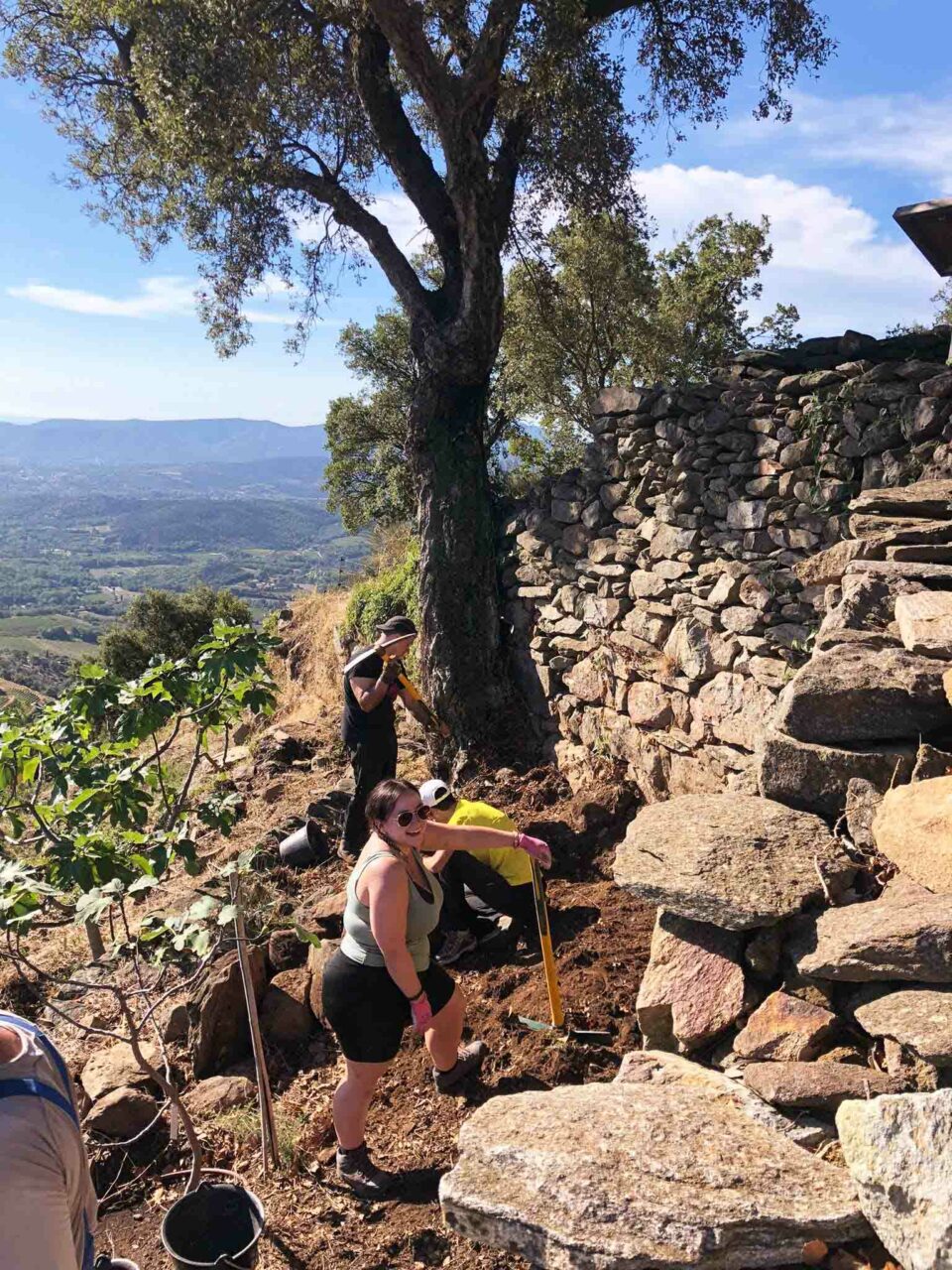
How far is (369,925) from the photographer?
3.86 meters

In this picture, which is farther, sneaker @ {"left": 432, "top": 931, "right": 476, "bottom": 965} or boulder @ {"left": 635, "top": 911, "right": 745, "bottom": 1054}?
sneaker @ {"left": 432, "top": 931, "right": 476, "bottom": 965}

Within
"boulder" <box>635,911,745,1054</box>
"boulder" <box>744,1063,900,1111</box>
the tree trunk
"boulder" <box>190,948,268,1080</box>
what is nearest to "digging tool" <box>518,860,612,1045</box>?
"boulder" <box>635,911,745,1054</box>

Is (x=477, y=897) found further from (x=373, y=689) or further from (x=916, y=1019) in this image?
(x=916, y=1019)

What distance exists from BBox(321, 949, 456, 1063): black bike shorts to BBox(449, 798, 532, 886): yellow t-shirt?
1560 mm

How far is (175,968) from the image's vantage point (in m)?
6.44

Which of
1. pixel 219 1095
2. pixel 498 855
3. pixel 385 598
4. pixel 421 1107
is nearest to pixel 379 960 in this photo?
pixel 421 1107

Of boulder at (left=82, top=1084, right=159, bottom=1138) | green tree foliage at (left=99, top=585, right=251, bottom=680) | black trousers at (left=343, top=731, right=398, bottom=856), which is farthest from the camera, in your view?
green tree foliage at (left=99, top=585, right=251, bottom=680)

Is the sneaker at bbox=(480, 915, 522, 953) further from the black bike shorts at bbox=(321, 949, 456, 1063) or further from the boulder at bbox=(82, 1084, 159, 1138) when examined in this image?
the boulder at bbox=(82, 1084, 159, 1138)

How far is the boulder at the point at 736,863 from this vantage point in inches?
139

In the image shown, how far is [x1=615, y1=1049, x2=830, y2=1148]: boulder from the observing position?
2850 millimetres

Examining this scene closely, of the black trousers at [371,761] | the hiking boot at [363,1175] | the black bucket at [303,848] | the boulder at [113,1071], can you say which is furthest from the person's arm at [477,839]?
the black bucket at [303,848]

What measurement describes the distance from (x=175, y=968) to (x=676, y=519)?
16.0 ft

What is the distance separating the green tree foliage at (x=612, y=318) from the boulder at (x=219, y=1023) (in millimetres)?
8711

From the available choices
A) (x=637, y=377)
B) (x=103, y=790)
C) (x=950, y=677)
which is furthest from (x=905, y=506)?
(x=637, y=377)
